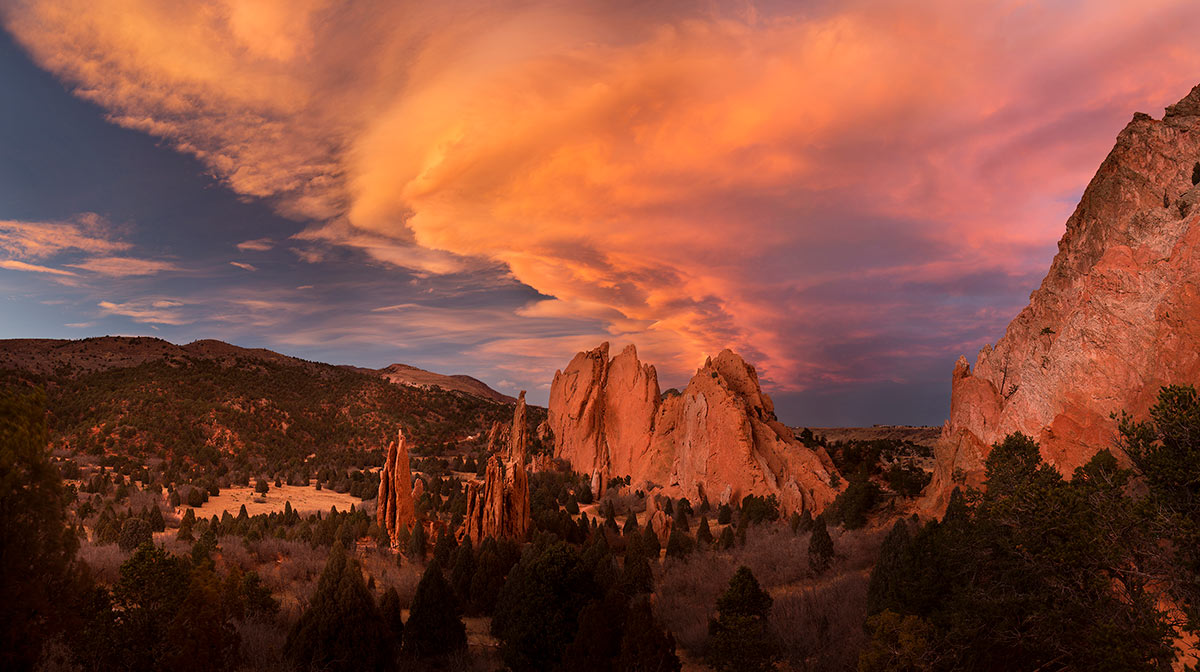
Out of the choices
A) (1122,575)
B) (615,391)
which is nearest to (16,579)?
(1122,575)

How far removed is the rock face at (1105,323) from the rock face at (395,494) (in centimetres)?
3533

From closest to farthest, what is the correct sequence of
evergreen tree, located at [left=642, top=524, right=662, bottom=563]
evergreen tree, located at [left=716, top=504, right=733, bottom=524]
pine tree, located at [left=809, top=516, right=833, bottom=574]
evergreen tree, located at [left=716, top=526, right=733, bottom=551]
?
pine tree, located at [left=809, top=516, right=833, bottom=574], evergreen tree, located at [left=642, top=524, right=662, bottom=563], evergreen tree, located at [left=716, top=526, right=733, bottom=551], evergreen tree, located at [left=716, top=504, right=733, bottom=524]

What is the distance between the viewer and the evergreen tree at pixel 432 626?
2050cm

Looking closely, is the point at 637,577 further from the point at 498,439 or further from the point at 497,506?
the point at 498,439

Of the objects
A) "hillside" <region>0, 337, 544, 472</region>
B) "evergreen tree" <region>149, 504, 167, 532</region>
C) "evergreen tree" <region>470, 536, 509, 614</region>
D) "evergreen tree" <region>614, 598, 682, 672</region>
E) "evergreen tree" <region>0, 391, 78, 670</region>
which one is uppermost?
"hillside" <region>0, 337, 544, 472</region>

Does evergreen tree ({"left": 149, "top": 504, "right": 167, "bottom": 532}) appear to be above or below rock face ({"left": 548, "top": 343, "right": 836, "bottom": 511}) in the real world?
below

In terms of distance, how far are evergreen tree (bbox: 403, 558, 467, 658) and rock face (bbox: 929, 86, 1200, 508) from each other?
30.9m

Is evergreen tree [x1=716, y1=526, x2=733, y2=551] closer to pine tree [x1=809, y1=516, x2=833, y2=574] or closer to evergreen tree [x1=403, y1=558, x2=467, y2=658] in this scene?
pine tree [x1=809, y1=516, x2=833, y2=574]

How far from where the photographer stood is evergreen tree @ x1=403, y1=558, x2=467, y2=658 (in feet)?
67.3

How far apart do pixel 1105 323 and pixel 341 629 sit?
3766 centimetres

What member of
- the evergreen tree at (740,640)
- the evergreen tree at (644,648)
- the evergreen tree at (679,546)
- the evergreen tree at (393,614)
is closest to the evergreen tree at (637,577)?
the evergreen tree at (679,546)

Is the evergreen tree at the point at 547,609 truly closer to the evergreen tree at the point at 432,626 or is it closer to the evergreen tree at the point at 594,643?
the evergreen tree at the point at 594,643

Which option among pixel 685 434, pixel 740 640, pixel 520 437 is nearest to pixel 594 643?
pixel 740 640

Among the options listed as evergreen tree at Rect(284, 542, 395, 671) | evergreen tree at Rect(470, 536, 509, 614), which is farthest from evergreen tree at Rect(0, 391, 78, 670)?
evergreen tree at Rect(470, 536, 509, 614)
